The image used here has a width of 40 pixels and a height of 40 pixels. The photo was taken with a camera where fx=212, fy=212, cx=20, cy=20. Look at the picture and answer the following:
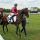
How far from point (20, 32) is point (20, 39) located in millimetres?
1966

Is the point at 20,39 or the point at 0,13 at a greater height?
the point at 0,13

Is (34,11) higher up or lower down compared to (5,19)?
lower down

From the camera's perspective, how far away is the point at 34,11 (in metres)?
49.8

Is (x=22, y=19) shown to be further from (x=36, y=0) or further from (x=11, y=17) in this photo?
(x=36, y=0)

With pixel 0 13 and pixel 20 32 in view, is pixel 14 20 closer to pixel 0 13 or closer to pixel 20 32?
pixel 20 32

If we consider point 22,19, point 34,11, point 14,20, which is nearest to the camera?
point 22,19

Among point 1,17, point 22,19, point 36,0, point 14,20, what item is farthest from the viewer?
point 36,0

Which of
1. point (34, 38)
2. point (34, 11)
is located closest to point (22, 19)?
point (34, 38)

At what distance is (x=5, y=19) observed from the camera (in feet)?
49.7

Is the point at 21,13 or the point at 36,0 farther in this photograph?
the point at 36,0

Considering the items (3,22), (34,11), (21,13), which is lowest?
(34,11)

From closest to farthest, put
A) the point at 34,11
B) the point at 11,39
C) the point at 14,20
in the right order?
the point at 11,39 < the point at 14,20 < the point at 34,11

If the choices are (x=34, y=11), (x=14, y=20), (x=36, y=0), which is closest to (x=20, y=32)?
(x=14, y=20)

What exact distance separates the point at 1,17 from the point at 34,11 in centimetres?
3503
